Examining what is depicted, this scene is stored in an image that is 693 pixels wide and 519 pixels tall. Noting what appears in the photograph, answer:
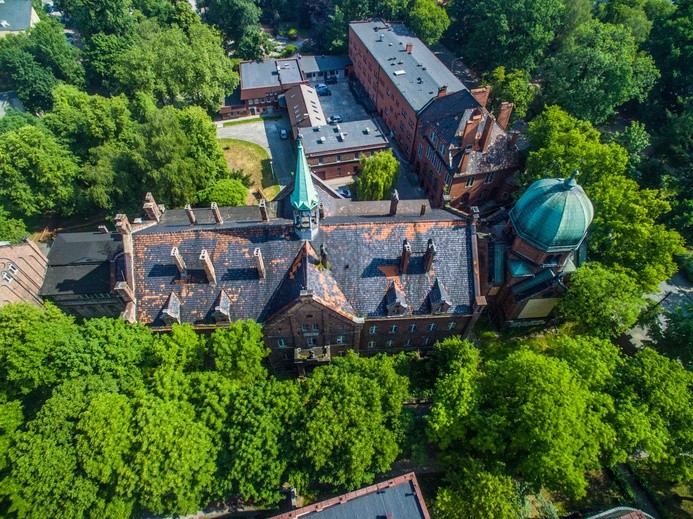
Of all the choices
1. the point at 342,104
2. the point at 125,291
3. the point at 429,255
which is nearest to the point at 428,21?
the point at 342,104

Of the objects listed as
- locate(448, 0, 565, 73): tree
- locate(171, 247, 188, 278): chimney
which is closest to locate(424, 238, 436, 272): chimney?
locate(171, 247, 188, 278): chimney

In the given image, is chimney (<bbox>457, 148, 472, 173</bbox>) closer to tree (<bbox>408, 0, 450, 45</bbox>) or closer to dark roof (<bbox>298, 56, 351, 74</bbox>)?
tree (<bbox>408, 0, 450, 45</bbox>)

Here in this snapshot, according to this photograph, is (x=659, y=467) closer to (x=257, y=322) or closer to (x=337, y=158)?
(x=257, y=322)

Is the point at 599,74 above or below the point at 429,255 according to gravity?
above

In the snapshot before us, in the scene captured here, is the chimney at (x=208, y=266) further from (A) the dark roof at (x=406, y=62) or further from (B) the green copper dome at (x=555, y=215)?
(A) the dark roof at (x=406, y=62)

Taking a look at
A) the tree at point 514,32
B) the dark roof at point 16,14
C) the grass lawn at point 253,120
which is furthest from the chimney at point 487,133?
the dark roof at point 16,14

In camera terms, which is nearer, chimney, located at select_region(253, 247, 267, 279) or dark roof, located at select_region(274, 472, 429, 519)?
dark roof, located at select_region(274, 472, 429, 519)

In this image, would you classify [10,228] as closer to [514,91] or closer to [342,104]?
[342,104]
